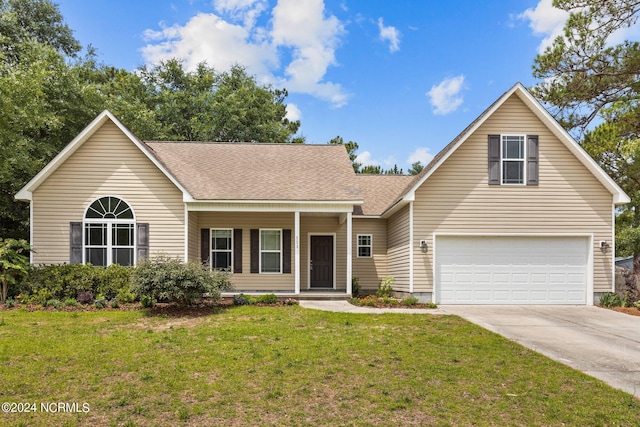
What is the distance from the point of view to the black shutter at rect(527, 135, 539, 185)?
1391cm

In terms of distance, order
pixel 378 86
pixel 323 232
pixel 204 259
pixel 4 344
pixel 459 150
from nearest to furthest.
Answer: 1. pixel 4 344
2. pixel 459 150
3. pixel 204 259
4. pixel 323 232
5. pixel 378 86

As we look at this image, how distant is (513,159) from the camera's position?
14.0 m

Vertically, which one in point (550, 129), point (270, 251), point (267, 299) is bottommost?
point (267, 299)

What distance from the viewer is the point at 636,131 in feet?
57.0

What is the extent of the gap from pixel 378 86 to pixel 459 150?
875 centimetres

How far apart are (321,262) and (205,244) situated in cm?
422

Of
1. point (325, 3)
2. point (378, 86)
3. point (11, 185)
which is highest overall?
point (325, 3)

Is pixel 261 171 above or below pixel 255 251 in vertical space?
above

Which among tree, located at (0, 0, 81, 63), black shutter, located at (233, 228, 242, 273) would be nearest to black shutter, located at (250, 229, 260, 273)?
black shutter, located at (233, 228, 242, 273)

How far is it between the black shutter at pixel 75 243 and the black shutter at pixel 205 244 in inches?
146

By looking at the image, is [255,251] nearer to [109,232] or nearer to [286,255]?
[286,255]

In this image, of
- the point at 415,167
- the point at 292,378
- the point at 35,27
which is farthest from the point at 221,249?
the point at 415,167

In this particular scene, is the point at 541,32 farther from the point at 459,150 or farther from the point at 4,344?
the point at 4,344

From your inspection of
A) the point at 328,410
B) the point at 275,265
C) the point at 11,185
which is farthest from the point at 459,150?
the point at 11,185
